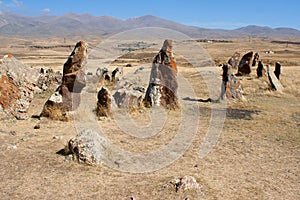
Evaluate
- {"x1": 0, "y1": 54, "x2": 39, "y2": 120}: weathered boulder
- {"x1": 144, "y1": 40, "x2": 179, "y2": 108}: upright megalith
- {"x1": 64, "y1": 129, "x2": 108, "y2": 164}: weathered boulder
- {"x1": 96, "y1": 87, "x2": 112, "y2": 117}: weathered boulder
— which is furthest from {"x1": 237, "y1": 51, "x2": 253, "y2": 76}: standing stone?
{"x1": 64, "y1": 129, "x2": 108, "y2": 164}: weathered boulder

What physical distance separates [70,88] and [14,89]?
2.12 m

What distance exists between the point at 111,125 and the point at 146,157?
346 cm

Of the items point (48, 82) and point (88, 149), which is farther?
point (48, 82)

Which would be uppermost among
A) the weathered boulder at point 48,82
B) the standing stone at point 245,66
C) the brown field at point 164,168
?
the standing stone at point 245,66

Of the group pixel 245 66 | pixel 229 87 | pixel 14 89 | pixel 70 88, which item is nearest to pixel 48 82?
pixel 14 89

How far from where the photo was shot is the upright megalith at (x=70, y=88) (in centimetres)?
1262

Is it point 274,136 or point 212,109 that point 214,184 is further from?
point 212,109

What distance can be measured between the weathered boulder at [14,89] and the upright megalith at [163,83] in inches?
205

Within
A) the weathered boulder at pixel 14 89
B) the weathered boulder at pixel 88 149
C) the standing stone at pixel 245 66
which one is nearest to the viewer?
the weathered boulder at pixel 88 149

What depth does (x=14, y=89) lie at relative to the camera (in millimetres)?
12664

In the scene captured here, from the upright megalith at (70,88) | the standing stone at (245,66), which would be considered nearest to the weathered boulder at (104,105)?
the upright megalith at (70,88)

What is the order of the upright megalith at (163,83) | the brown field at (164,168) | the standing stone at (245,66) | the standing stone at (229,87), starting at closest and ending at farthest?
the brown field at (164,168)
the upright megalith at (163,83)
the standing stone at (229,87)
the standing stone at (245,66)

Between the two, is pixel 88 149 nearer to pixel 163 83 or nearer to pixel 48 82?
pixel 163 83

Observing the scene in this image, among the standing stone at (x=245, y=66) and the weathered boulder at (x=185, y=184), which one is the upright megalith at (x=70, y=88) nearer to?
the weathered boulder at (x=185, y=184)
